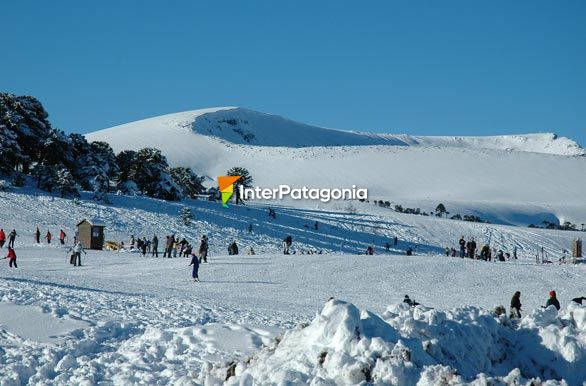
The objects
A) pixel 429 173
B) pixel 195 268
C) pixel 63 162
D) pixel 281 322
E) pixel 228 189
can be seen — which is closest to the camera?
pixel 281 322

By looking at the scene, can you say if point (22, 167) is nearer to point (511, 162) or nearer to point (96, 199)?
point (96, 199)

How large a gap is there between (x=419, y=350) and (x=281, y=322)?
8.06m

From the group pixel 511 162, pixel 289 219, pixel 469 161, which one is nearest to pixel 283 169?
pixel 469 161

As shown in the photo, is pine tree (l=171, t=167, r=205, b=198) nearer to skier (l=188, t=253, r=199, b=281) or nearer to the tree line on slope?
the tree line on slope

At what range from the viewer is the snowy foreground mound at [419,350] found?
9.25 metres

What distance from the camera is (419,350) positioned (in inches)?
379

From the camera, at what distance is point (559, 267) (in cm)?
3578

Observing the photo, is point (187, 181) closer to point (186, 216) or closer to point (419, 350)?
point (186, 216)

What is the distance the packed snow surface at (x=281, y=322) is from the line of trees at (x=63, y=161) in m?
15.9

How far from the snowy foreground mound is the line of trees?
50.1 meters

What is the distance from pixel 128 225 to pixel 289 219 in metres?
17.2

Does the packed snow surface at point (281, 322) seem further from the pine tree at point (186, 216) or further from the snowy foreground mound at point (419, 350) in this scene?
the pine tree at point (186, 216)

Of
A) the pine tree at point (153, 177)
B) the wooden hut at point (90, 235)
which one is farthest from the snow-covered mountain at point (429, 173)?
the wooden hut at point (90, 235)

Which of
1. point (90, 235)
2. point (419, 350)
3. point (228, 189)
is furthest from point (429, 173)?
point (419, 350)
